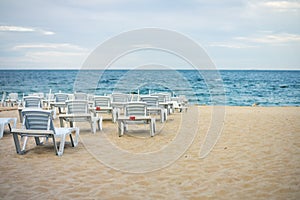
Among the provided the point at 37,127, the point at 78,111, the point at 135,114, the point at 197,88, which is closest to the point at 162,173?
the point at 37,127

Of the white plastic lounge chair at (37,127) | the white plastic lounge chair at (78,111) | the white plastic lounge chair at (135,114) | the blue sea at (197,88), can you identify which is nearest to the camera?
the white plastic lounge chair at (37,127)

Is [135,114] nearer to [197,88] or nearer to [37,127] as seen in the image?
[37,127]

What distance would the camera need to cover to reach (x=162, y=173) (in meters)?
5.77

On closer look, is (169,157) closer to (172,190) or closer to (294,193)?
(172,190)

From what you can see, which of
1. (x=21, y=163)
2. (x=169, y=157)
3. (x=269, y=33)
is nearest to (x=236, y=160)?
(x=169, y=157)

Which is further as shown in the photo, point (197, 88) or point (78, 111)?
point (197, 88)

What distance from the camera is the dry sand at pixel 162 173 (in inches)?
186

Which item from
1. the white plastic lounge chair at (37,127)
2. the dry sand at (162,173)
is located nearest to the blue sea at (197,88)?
the dry sand at (162,173)

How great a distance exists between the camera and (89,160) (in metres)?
6.59

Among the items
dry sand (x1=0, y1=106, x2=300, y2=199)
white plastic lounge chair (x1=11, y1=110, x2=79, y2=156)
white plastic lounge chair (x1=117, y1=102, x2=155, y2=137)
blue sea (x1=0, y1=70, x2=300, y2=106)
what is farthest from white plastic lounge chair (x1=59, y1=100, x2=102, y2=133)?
blue sea (x1=0, y1=70, x2=300, y2=106)

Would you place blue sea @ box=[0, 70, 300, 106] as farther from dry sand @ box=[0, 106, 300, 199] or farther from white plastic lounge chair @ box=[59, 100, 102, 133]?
dry sand @ box=[0, 106, 300, 199]

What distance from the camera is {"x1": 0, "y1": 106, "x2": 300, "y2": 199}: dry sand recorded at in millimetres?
4723

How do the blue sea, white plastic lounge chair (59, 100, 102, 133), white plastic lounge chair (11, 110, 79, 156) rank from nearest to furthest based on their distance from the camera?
1. white plastic lounge chair (11, 110, 79, 156)
2. white plastic lounge chair (59, 100, 102, 133)
3. the blue sea

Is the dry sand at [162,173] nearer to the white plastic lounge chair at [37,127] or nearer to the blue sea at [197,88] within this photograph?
the white plastic lounge chair at [37,127]
